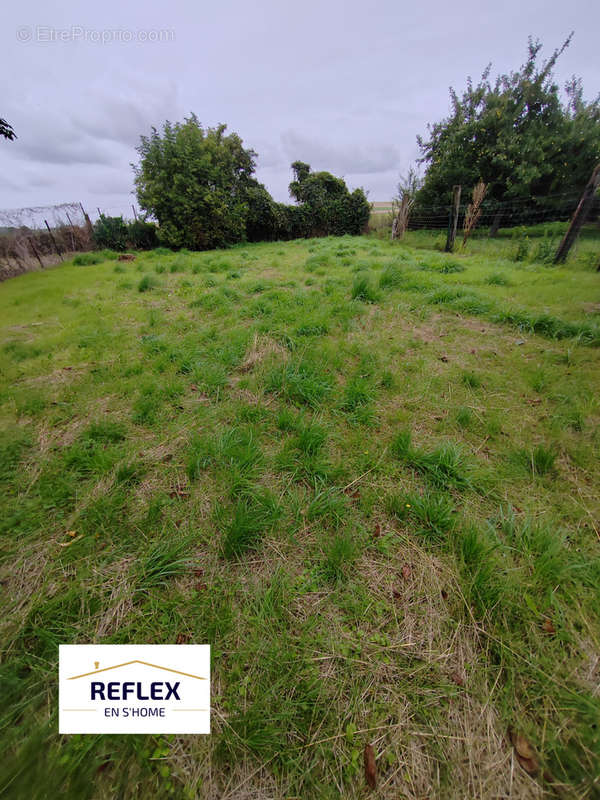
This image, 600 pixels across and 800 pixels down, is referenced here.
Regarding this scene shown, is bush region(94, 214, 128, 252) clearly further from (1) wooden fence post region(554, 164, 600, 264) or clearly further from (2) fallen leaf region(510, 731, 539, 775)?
(2) fallen leaf region(510, 731, 539, 775)

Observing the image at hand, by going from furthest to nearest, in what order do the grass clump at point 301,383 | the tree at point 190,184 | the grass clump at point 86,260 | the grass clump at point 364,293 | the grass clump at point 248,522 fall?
the tree at point 190,184
the grass clump at point 86,260
the grass clump at point 364,293
the grass clump at point 301,383
the grass clump at point 248,522

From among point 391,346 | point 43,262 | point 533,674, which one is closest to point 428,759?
point 533,674

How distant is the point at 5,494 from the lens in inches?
72.1

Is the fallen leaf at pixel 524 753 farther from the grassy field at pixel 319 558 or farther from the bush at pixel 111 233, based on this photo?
the bush at pixel 111 233

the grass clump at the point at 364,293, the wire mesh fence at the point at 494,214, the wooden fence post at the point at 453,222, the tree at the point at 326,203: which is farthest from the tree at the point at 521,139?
the grass clump at the point at 364,293

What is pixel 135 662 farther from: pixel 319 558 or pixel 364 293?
pixel 364 293

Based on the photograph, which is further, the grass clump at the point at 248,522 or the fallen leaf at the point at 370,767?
the grass clump at the point at 248,522

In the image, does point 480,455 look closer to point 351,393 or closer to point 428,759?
point 351,393

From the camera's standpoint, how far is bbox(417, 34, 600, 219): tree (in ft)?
51.1

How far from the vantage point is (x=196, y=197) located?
39.8 ft

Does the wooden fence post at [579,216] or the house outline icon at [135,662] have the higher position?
the wooden fence post at [579,216]

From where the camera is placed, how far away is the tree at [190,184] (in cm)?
1161

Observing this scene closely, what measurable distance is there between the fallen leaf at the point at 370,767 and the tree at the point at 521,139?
72.9ft

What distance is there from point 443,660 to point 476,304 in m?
4.70
